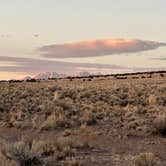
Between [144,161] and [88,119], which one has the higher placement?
[144,161]

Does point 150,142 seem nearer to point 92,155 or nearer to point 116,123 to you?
point 92,155

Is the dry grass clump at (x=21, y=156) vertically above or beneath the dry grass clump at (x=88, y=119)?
above

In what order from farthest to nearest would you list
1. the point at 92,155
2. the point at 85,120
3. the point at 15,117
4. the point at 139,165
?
the point at 15,117 → the point at 85,120 → the point at 92,155 → the point at 139,165

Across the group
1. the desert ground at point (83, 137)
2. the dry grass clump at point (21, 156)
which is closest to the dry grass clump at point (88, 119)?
the desert ground at point (83, 137)

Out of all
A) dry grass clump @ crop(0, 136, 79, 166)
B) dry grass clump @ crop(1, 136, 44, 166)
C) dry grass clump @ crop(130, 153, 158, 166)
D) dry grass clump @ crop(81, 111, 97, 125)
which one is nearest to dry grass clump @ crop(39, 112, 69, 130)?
dry grass clump @ crop(81, 111, 97, 125)

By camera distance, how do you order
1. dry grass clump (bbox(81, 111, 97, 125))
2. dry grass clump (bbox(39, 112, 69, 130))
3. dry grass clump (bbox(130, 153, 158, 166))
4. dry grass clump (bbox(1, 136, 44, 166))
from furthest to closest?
1. dry grass clump (bbox(81, 111, 97, 125))
2. dry grass clump (bbox(39, 112, 69, 130))
3. dry grass clump (bbox(1, 136, 44, 166))
4. dry grass clump (bbox(130, 153, 158, 166))

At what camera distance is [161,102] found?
41.7 m

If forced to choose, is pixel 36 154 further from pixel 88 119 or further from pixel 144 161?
pixel 88 119

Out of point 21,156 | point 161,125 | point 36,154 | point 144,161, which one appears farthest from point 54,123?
point 144,161

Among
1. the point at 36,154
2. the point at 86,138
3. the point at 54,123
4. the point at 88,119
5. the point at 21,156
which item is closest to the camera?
the point at 21,156

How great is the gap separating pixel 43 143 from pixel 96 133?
6601mm

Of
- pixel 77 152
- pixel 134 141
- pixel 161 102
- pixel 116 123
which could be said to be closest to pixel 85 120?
pixel 116 123

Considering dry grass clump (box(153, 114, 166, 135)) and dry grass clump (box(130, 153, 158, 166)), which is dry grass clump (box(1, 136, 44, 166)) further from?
dry grass clump (box(153, 114, 166, 135))

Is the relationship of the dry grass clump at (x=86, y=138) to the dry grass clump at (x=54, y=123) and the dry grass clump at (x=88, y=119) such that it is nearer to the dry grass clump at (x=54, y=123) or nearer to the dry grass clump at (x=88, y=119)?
the dry grass clump at (x=54, y=123)
